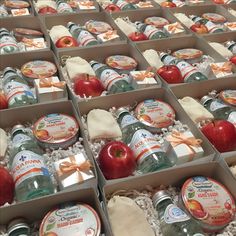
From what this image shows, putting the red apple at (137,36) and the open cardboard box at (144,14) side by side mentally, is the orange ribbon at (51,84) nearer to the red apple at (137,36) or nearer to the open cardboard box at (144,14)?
the red apple at (137,36)

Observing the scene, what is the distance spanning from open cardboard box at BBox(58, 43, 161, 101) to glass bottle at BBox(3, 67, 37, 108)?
0.27m

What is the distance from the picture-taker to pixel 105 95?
1.48 metres

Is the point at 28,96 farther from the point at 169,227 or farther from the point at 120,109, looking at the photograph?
the point at 169,227

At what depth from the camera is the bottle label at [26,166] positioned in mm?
1091

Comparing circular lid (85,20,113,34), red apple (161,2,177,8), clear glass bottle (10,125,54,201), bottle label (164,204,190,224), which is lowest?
bottle label (164,204,190,224)

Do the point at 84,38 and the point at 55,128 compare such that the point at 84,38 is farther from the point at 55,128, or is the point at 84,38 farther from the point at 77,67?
the point at 55,128

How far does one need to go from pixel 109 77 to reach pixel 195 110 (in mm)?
390

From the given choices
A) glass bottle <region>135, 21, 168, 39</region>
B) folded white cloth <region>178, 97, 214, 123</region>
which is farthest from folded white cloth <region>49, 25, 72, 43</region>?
folded white cloth <region>178, 97, 214, 123</region>

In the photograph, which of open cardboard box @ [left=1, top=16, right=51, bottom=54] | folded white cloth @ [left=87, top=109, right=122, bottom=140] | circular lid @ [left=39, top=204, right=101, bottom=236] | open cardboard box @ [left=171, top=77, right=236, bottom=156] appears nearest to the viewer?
circular lid @ [left=39, top=204, right=101, bottom=236]

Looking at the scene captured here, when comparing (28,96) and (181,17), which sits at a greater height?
(181,17)

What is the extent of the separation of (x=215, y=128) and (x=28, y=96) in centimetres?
73

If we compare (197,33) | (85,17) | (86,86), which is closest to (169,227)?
(86,86)

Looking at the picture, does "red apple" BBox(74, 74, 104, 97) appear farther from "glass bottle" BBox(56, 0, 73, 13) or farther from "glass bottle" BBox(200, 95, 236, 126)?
"glass bottle" BBox(56, 0, 73, 13)

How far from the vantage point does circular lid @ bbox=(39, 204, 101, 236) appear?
99 centimetres
